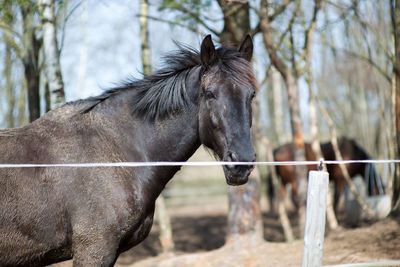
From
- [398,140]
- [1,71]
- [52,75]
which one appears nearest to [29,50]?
[52,75]

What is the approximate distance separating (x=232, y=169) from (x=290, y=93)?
473cm

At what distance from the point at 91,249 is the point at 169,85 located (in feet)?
4.92

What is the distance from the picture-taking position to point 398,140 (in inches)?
239

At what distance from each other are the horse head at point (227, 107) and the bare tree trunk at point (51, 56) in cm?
284

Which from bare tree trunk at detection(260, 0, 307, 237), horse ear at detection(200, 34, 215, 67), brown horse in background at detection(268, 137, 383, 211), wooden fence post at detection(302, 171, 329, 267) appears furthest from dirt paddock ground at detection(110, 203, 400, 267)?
brown horse in background at detection(268, 137, 383, 211)

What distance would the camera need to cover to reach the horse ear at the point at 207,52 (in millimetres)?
3049

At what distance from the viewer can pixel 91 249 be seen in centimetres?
276

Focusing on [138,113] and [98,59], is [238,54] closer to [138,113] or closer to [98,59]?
[138,113]

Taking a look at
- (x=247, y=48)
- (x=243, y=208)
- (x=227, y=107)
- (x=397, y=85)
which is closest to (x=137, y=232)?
(x=227, y=107)

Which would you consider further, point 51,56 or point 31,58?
point 31,58

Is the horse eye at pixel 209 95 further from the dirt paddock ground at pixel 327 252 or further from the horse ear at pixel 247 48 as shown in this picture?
the dirt paddock ground at pixel 327 252

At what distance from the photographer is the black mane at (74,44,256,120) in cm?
A: 316

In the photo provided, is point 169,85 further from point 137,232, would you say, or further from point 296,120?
point 296,120

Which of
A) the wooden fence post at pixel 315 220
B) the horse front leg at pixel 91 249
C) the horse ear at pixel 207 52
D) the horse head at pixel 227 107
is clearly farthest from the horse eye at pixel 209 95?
the horse front leg at pixel 91 249
